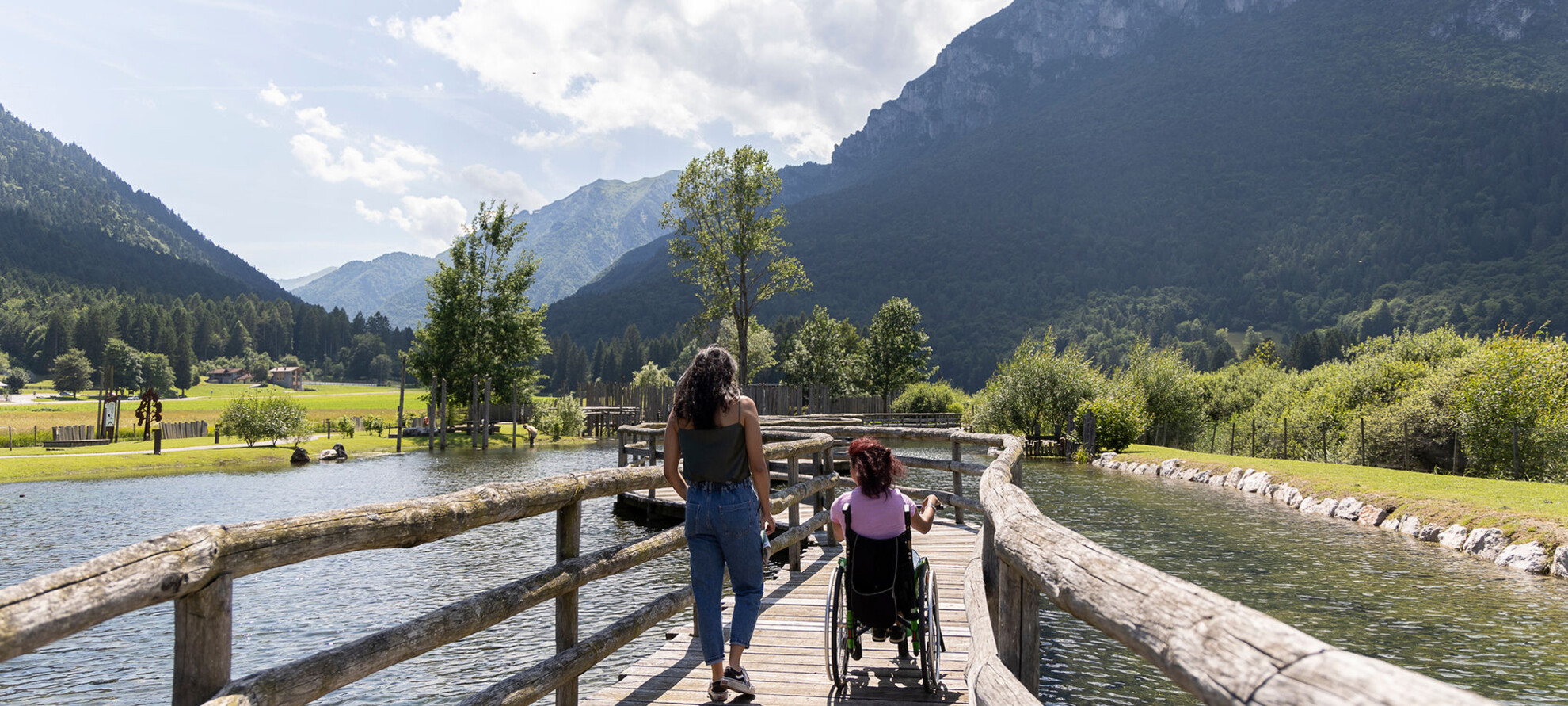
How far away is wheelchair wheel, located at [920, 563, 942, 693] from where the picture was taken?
197 inches

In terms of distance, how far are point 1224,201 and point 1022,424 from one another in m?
148

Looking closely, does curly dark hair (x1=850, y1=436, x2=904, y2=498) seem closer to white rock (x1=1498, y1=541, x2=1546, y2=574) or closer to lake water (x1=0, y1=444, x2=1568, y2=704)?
lake water (x1=0, y1=444, x2=1568, y2=704)

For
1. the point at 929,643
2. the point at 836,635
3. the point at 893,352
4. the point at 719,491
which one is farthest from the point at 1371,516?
the point at 893,352

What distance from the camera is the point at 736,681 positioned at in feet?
15.9

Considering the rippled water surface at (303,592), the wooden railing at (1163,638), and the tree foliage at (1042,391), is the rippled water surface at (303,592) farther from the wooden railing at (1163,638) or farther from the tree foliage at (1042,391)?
the tree foliage at (1042,391)

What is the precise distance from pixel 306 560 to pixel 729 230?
4121cm

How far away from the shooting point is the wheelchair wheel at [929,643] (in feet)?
16.4

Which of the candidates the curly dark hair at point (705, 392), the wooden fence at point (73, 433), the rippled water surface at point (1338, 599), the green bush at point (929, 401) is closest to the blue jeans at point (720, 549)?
the curly dark hair at point (705, 392)

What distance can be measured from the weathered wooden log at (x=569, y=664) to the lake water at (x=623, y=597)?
353cm

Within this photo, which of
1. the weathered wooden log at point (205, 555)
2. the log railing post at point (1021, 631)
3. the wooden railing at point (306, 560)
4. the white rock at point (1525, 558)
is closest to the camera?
the weathered wooden log at point (205, 555)

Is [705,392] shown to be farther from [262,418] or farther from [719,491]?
[262,418]

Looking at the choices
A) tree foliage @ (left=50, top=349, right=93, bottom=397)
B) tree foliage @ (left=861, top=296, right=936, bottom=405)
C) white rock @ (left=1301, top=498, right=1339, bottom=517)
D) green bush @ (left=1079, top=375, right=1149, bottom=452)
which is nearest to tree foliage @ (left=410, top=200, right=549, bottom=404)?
tree foliage @ (left=861, top=296, right=936, bottom=405)

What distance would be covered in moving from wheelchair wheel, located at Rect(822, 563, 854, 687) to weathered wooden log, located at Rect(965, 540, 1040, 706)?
2.68 ft

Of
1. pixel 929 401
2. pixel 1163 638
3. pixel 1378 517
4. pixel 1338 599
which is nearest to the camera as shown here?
pixel 1163 638
